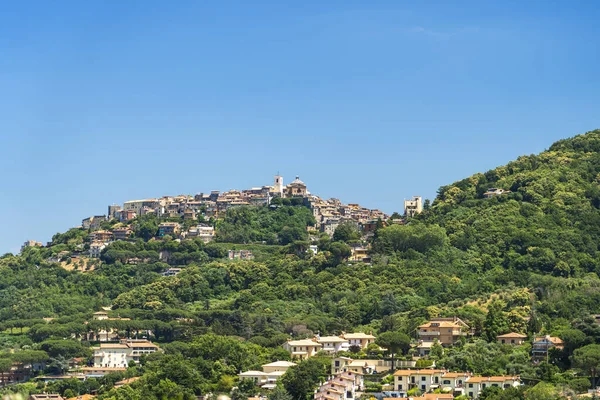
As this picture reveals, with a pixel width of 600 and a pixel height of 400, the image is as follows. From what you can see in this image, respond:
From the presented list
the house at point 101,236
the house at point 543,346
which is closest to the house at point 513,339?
the house at point 543,346

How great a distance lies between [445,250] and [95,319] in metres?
24.7

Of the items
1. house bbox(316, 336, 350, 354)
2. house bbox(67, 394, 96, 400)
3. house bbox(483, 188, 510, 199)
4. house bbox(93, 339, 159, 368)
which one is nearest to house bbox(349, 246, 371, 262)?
house bbox(483, 188, 510, 199)

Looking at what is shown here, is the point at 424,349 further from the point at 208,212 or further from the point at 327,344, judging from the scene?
the point at 208,212

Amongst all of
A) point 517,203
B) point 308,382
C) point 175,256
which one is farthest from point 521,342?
point 175,256

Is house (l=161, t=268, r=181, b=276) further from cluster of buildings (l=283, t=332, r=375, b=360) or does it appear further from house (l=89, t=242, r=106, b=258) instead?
cluster of buildings (l=283, t=332, r=375, b=360)

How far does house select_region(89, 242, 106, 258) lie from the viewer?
108m

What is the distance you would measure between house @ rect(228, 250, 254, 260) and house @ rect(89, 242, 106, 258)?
1302 cm

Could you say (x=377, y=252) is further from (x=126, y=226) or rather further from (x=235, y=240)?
(x=126, y=226)

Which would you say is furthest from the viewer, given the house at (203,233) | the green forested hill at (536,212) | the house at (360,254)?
the house at (203,233)

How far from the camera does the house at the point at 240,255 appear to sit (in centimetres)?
10138

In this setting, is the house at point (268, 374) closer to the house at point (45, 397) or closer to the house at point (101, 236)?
the house at point (45, 397)

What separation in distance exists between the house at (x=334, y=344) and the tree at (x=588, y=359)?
15452mm

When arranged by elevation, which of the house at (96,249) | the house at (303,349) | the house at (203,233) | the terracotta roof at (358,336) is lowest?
the house at (303,349)

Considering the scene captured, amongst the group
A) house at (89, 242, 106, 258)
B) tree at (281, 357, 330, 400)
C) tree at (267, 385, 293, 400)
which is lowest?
tree at (267, 385, 293, 400)
